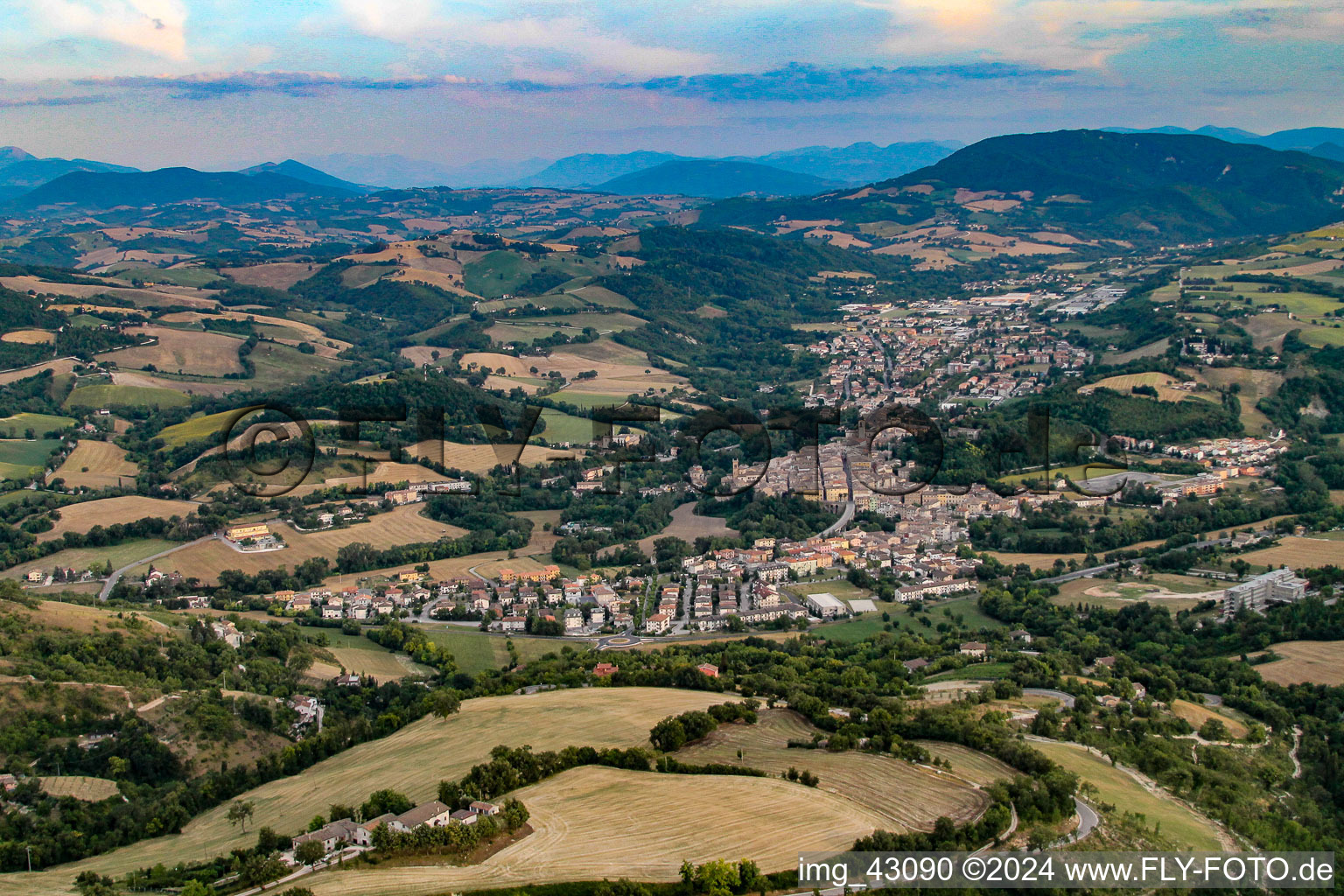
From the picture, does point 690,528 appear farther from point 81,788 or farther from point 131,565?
point 81,788

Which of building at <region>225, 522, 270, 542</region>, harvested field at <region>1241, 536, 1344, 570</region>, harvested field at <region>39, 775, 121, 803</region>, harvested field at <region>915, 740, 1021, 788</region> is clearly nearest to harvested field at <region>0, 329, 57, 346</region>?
building at <region>225, 522, 270, 542</region>

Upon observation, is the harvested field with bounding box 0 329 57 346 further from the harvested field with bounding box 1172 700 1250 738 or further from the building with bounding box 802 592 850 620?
the harvested field with bounding box 1172 700 1250 738

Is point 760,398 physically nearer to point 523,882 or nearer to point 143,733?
point 143,733

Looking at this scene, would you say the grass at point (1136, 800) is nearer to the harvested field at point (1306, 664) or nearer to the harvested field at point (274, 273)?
the harvested field at point (1306, 664)

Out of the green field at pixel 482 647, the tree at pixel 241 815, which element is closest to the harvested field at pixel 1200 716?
the green field at pixel 482 647

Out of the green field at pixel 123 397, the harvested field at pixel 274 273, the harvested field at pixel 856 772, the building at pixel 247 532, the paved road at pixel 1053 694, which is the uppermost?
the harvested field at pixel 274 273

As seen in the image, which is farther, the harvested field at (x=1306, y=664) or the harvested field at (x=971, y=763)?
the harvested field at (x=1306, y=664)

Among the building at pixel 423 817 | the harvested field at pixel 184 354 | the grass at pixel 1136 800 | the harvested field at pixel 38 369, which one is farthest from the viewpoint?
the harvested field at pixel 184 354

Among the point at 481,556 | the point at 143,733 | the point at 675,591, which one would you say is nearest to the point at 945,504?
the point at 675,591
